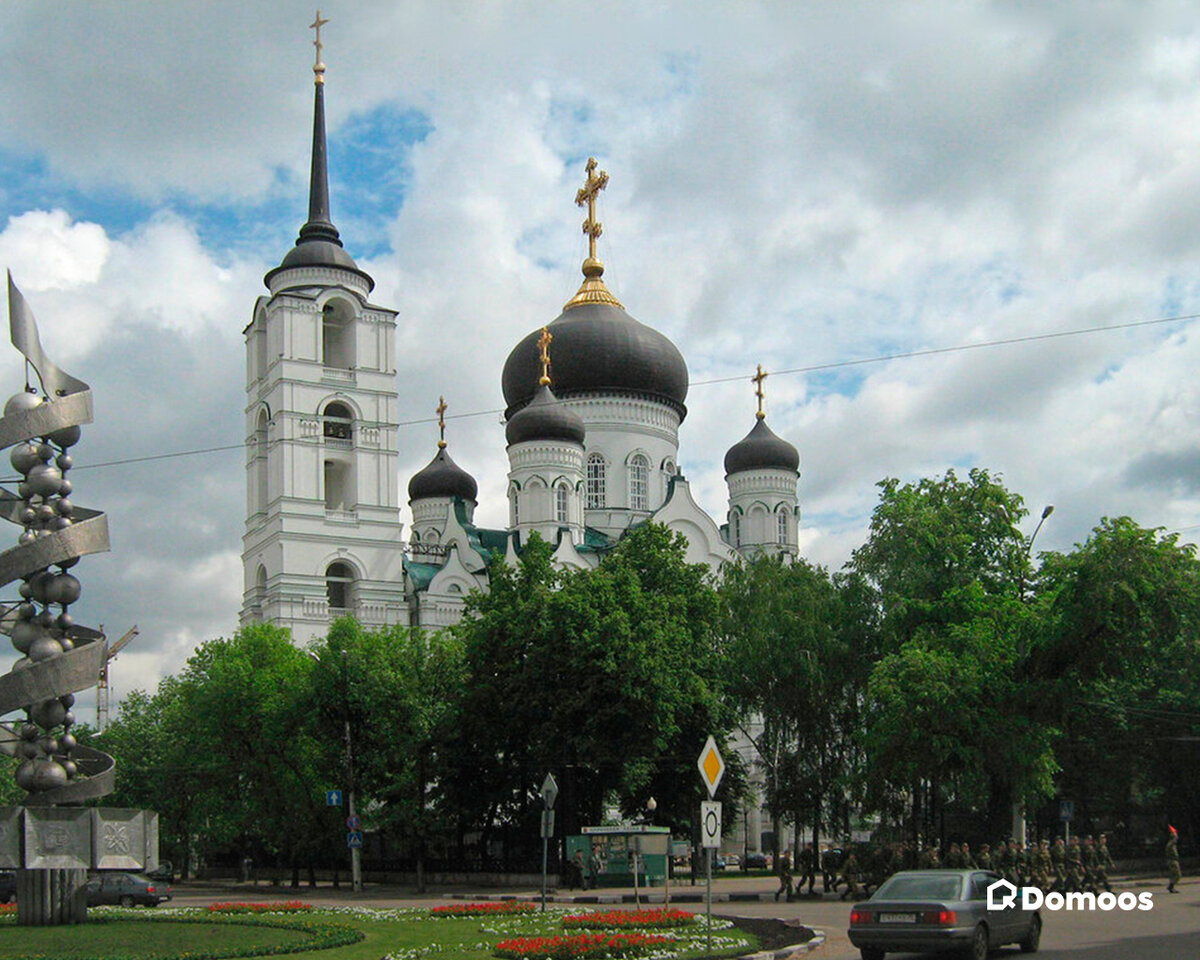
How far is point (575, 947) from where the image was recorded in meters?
17.7

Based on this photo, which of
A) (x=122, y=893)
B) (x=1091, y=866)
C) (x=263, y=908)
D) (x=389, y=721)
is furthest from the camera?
(x=389, y=721)

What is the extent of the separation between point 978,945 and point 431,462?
192ft

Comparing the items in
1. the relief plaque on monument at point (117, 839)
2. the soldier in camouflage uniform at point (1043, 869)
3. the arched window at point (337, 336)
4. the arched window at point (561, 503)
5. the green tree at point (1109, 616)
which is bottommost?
the soldier in camouflage uniform at point (1043, 869)

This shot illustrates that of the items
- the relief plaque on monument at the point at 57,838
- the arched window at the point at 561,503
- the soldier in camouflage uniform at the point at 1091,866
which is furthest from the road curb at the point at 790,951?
the arched window at the point at 561,503

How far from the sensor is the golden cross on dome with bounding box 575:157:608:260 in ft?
246

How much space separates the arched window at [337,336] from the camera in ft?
206

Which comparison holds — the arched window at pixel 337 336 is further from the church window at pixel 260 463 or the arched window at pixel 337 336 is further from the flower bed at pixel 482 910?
the flower bed at pixel 482 910

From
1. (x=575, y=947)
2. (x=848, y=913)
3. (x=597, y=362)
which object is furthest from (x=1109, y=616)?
(x=597, y=362)

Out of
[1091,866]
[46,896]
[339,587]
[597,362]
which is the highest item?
[597,362]

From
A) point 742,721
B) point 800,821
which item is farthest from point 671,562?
point 800,821

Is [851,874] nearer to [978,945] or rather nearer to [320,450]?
[978,945]

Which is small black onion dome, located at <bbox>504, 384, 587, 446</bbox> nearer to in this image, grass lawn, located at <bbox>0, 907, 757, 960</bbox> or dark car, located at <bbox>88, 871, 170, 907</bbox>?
dark car, located at <bbox>88, 871, 170, 907</bbox>

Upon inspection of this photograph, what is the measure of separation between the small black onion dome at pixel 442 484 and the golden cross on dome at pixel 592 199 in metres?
13.5

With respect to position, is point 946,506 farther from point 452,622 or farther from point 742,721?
point 452,622
